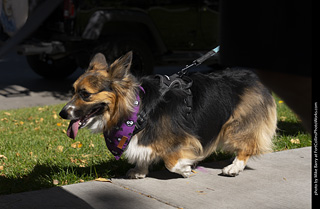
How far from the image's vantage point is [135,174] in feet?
14.3

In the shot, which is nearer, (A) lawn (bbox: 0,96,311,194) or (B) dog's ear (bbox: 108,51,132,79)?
(B) dog's ear (bbox: 108,51,132,79)

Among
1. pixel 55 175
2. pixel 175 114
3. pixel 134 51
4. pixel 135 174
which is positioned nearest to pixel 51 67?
pixel 134 51

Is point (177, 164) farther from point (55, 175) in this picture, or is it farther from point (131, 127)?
point (55, 175)

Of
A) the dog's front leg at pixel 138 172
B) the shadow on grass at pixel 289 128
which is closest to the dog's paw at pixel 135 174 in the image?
the dog's front leg at pixel 138 172

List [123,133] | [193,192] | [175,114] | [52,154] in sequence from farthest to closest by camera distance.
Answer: [52,154] < [175,114] < [123,133] < [193,192]

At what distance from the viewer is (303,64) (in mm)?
1529

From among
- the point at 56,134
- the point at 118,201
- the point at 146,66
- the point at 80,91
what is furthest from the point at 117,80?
the point at 146,66

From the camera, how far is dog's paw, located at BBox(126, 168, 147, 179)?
4348 mm

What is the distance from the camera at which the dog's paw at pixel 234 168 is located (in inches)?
173

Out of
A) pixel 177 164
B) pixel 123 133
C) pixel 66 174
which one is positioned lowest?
pixel 66 174

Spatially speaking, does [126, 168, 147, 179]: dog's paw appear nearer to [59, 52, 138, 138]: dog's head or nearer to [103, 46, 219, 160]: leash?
[103, 46, 219, 160]: leash

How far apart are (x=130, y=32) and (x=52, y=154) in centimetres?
441

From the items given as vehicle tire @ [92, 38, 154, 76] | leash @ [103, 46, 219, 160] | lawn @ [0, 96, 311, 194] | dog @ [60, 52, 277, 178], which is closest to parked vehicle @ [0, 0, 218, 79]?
vehicle tire @ [92, 38, 154, 76]

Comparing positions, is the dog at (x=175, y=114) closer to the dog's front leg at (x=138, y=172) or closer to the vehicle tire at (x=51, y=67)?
the dog's front leg at (x=138, y=172)
